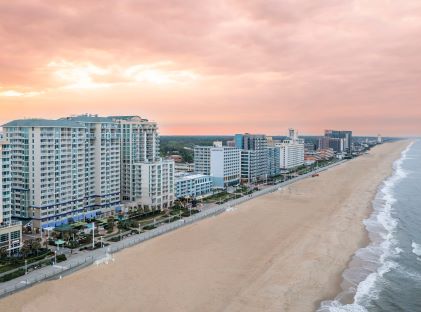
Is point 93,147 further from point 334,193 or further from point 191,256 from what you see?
point 334,193

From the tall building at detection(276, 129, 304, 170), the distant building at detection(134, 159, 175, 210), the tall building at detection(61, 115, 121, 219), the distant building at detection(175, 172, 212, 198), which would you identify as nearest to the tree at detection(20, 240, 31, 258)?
the tall building at detection(61, 115, 121, 219)

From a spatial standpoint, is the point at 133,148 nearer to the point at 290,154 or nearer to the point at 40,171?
the point at 40,171

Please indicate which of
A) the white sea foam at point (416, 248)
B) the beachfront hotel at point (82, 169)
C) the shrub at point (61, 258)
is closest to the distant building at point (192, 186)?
the beachfront hotel at point (82, 169)

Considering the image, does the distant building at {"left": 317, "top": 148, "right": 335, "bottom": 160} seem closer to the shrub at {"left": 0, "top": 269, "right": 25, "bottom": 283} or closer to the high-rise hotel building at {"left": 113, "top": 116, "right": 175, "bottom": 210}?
the high-rise hotel building at {"left": 113, "top": 116, "right": 175, "bottom": 210}

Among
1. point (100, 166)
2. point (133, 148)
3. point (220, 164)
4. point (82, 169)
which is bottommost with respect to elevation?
point (220, 164)

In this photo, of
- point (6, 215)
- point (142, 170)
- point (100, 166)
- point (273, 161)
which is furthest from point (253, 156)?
point (6, 215)

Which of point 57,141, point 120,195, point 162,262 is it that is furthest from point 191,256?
point 120,195
